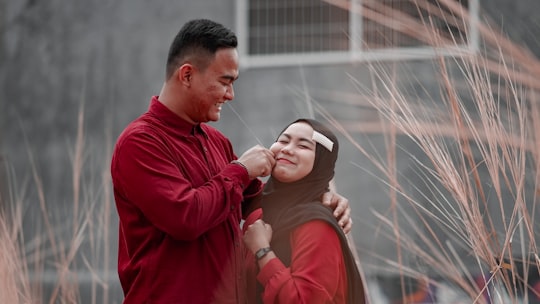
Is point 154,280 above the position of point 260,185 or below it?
below

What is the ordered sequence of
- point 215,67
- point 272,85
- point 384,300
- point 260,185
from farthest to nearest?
point 272,85 < point 384,300 < point 260,185 < point 215,67

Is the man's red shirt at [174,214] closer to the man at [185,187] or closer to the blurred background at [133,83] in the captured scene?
the man at [185,187]

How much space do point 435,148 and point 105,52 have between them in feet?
17.5

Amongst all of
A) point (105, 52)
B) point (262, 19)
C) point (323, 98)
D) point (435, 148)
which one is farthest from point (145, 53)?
point (435, 148)

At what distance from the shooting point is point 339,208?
214cm

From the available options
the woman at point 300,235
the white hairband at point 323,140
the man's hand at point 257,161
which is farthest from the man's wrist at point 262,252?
the white hairband at point 323,140

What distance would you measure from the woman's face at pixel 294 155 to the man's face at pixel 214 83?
0.18 meters

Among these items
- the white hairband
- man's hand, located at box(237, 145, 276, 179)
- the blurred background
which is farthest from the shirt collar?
the blurred background

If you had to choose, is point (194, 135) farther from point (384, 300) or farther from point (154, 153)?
point (384, 300)

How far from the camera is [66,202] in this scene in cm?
681

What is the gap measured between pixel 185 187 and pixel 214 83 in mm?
273

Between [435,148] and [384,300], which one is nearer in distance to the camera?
[435,148]

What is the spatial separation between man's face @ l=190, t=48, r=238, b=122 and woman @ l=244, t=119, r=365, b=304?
193mm

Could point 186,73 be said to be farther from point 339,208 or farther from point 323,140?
point 339,208
